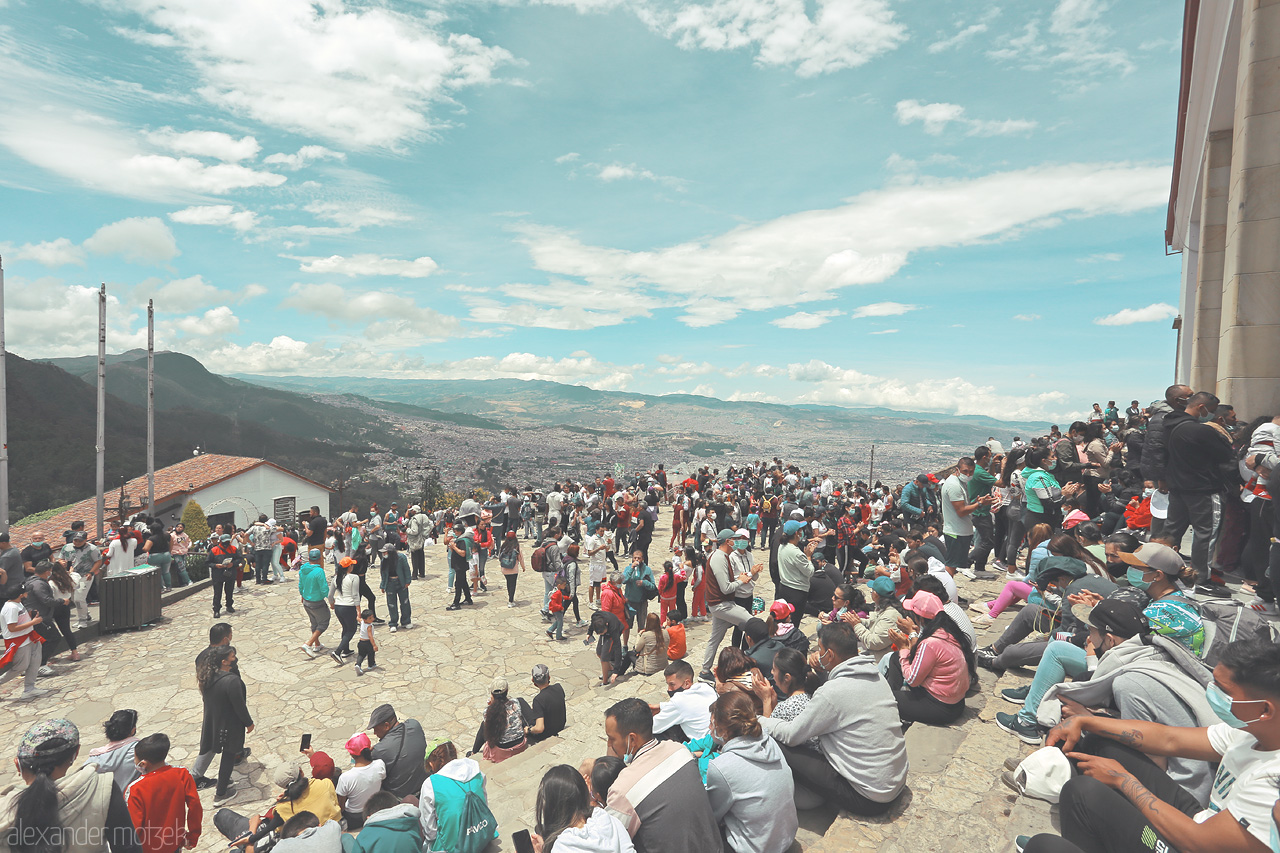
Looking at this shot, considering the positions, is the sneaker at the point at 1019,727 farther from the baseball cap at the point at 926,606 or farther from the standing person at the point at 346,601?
the standing person at the point at 346,601

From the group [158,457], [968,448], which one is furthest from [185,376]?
[968,448]

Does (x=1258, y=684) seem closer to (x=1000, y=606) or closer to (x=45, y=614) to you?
(x=1000, y=606)

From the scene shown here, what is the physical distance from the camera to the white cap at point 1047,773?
9.37 ft

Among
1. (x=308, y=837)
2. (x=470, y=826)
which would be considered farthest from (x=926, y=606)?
(x=308, y=837)

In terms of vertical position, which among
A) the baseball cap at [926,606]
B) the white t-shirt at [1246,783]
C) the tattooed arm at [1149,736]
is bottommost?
the baseball cap at [926,606]

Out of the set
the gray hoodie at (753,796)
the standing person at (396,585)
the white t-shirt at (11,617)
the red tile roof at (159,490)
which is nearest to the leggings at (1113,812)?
the gray hoodie at (753,796)

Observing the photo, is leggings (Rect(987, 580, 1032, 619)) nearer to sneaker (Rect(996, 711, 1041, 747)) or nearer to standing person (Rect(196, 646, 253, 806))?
sneaker (Rect(996, 711, 1041, 747))

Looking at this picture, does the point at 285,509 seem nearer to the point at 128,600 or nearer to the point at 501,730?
the point at 128,600

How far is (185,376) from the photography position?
13125 cm

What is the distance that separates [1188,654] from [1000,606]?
12.9 feet

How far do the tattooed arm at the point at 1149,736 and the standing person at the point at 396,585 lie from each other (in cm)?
898

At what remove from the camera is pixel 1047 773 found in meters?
2.88

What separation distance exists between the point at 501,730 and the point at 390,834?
198 cm

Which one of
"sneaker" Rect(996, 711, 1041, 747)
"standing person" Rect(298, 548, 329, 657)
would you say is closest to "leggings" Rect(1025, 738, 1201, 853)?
"sneaker" Rect(996, 711, 1041, 747)
